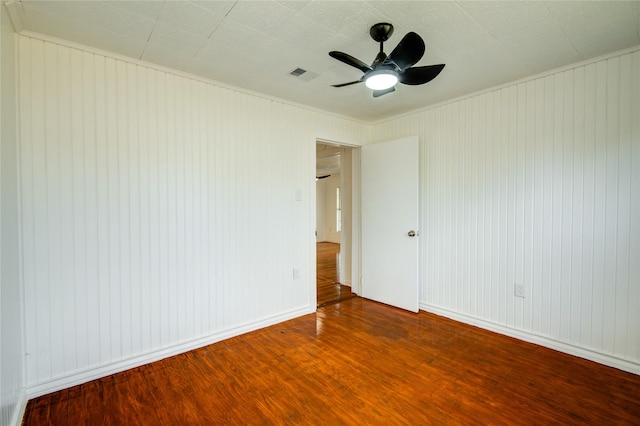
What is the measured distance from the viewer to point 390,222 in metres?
3.77

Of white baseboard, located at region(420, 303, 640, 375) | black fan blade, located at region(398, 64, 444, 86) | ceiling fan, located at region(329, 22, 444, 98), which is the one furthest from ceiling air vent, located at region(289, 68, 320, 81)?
white baseboard, located at region(420, 303, 640, 375)

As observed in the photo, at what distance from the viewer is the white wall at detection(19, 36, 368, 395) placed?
6.70ft

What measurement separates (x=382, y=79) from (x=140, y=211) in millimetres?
2093

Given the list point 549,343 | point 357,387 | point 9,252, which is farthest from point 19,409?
point 549,343

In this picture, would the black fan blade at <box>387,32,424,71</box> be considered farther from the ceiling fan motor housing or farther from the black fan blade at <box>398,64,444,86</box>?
the ceiling fan motor housing

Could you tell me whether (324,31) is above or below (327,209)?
above

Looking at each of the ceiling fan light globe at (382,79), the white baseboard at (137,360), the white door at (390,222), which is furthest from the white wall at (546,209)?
the white baseboard at (137,360)

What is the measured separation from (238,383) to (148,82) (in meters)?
2.45

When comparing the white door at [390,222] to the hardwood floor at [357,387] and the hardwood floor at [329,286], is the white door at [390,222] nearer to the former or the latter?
the hardwood floor at [329,286]

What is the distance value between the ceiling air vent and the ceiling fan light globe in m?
0.78

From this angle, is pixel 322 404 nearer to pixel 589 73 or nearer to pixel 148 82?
pixel 148 82

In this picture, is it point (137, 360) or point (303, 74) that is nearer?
point (137, 360)

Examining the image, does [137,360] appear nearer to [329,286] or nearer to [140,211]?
[140,211]

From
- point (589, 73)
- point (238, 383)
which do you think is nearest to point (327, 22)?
point (589, 73)
